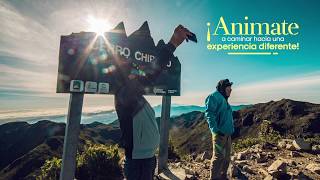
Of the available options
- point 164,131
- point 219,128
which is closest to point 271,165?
point 219,128

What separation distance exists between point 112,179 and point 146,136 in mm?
6198

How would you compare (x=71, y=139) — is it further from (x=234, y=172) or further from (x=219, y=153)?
(x=234, y=172)

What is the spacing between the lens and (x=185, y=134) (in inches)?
5212

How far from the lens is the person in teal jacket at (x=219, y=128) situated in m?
6.34

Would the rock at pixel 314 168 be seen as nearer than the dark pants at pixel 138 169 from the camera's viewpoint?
No

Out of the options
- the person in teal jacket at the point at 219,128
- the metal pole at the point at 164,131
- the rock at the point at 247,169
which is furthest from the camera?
the metal pole at the point at 164,131

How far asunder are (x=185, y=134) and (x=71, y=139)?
424ft

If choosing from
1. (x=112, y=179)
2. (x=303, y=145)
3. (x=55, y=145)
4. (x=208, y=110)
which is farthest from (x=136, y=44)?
(x=55, y=145)

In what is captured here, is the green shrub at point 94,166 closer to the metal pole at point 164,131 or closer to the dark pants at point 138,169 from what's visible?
the metal pole at point 164,131

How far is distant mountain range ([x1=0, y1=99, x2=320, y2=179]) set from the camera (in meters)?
70.3

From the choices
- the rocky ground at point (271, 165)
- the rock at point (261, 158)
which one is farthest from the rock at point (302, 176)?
the rock at point (261, 158)

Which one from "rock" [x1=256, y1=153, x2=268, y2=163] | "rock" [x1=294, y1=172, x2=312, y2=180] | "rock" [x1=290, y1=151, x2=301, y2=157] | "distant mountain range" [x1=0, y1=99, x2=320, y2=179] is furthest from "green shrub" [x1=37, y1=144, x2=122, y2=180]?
"distant mountain range" [x1=0, y1=99, x2=320, y2=179]

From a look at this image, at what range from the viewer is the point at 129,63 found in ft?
7.95

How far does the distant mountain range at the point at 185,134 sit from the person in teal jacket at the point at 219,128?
23.4 m
